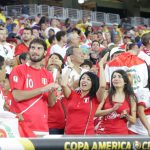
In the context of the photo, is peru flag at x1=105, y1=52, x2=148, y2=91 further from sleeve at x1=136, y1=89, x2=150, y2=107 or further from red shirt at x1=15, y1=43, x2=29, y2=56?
red shirt at x1=15, y1=43, x2=29, y2=56

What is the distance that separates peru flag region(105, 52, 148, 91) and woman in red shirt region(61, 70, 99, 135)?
428 mm

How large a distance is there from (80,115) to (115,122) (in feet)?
1.30

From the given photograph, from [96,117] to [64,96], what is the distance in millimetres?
477

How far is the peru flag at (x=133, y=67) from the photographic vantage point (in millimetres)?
5785

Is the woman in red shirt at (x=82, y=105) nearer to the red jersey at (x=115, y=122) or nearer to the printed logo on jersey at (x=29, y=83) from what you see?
the red jersey at (x=115, y=122)

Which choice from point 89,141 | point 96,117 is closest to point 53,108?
point 96,117

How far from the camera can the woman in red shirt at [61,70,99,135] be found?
5.46 metres

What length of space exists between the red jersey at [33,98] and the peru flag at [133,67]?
46.0 inches

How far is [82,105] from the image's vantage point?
5516 millimetres

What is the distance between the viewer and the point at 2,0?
26828 mm

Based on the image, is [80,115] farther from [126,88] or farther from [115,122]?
[126,88]

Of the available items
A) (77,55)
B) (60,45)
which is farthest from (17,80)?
(60,45)

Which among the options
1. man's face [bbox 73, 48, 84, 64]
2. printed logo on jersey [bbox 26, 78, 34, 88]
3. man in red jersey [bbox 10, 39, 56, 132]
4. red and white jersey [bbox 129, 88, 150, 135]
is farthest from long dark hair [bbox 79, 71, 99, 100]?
man's face [bbox 73, 48, 84, 64]

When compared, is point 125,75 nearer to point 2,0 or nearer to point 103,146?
point 103,146
